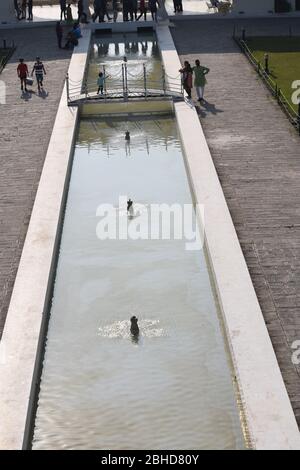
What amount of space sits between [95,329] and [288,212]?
18.7 ft

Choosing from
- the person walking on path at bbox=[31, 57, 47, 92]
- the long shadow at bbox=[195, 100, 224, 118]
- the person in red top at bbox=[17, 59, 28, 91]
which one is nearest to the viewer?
the long shadow at bbox=[195, 100, 224, 118]

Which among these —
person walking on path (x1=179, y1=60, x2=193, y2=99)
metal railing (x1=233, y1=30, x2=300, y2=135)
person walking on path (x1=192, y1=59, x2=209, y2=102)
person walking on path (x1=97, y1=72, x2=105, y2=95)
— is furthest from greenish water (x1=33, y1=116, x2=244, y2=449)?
person walking on path (x1=97, y1=72, x2=105, y2=95)

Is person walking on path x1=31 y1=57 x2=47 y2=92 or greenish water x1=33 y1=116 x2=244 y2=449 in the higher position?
person walking on path x1=31 y1=57 x2=47 y2=92

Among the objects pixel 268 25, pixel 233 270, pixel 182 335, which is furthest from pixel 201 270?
pixel 268 25

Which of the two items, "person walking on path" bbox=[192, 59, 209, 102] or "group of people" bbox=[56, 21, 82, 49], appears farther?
"group of people" bbox=[56, 21, 82, 49]

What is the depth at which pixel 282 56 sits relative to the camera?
36.0 m

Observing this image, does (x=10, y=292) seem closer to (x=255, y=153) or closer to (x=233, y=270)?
(x=233, y=270)

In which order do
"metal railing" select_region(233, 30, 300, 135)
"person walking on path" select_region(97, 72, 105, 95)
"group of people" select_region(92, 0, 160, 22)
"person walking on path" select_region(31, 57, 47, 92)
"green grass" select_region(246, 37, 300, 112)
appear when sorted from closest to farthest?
"metal railing" select_region(233, 30, 300, 135) → "person walking on path" select_region(97, 72, 105, 95) → "person walking on path" select_region(31, 57, 47, 92) → "green grass" select_region(246, 37, 300, 112) → "group of people" select_region(92, 0, 160, 22)

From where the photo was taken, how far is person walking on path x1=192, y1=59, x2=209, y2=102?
1163 inches

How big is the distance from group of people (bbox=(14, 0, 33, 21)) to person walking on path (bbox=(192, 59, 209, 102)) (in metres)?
16.2

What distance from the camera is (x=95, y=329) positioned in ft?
58.4

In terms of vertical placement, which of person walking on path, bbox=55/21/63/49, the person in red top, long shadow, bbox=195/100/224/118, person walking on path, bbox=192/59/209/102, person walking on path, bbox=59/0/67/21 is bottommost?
long shadow, bbox=195/100/224/118

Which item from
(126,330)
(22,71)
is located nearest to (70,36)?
(22,71)

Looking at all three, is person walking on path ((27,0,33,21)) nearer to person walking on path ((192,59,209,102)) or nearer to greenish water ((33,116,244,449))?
person walking on path ((192,59,209,102))
